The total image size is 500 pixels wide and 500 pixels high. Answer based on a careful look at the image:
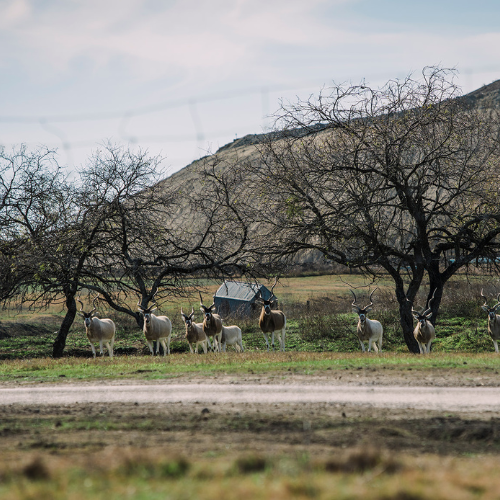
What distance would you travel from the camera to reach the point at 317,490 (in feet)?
14.4

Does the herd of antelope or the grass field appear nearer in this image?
the grass field

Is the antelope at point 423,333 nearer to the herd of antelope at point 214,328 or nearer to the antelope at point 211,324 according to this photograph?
the herd of antelope at point 214,328

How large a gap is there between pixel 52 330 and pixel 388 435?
33080 millimetres

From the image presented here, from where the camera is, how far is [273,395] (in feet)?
32.9

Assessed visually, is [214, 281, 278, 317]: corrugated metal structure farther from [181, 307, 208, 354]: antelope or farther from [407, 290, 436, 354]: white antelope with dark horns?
[407, 290, 436, 354]: white antelope with dark horns

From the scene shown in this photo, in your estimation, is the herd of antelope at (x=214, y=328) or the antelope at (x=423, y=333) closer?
the antelope at (x=423, y=333)

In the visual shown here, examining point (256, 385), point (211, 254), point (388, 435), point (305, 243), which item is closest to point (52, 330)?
point (211, 254)

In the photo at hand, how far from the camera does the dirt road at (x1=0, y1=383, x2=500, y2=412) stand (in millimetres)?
9046

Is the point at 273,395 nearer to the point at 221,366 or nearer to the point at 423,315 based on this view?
the point at 221,366

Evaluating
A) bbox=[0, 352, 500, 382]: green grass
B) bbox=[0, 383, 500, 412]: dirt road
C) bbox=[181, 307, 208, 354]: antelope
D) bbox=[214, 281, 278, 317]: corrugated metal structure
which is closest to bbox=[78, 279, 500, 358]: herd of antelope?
bbox=[181, 307, 208, 354]: antelope

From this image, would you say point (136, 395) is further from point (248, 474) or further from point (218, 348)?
point (218, 348)

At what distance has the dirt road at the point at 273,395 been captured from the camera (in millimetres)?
9046

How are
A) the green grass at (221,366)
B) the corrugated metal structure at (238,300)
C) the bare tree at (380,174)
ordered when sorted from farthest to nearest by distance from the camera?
1. the corrugated metal structure at (238,300)
2. the bare tree at (380,174)
3. the green grass at (221,366)

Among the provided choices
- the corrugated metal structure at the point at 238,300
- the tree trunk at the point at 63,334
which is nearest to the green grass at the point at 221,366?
the tree trunk at the point at 63,334
